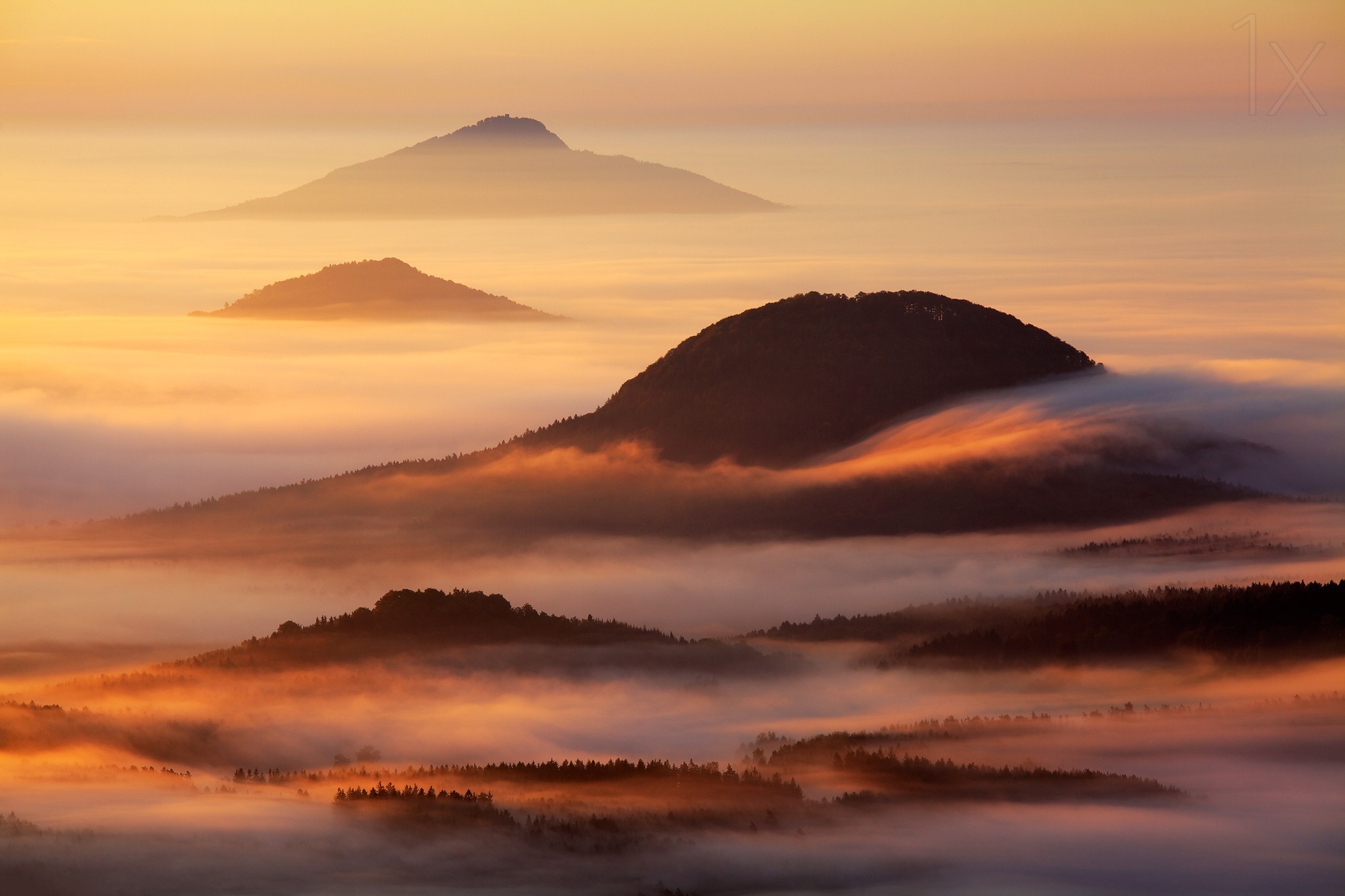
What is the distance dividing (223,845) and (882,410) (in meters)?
122

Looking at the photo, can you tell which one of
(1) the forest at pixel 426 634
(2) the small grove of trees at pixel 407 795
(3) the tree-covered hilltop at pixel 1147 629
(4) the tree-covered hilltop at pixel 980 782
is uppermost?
(1) the forest at pixel 426 634

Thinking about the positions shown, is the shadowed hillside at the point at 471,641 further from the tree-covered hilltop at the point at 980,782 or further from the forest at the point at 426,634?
the tree-covered hilltop at the point at 980,782

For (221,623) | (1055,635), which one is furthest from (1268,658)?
(221,623)

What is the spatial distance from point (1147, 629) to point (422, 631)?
43110mm

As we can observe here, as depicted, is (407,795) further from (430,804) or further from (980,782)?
(980,782)

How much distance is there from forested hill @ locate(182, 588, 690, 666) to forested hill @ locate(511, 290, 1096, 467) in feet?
196

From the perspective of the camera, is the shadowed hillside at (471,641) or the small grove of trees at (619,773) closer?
the small grove of trees at (619,773)

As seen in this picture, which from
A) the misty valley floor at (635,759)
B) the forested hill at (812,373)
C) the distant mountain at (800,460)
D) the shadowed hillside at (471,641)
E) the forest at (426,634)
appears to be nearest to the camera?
the misty valley floor at (635,759)

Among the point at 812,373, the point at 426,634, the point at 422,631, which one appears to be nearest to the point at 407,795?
the point at 426,634

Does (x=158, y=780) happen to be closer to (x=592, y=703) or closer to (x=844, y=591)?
(x=592, y=703)

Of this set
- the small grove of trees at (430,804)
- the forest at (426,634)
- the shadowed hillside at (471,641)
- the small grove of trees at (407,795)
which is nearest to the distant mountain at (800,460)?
the forest at (426,634)

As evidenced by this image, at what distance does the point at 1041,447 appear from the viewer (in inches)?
6772

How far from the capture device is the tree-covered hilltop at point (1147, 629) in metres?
104

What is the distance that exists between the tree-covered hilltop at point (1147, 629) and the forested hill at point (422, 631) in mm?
17788
